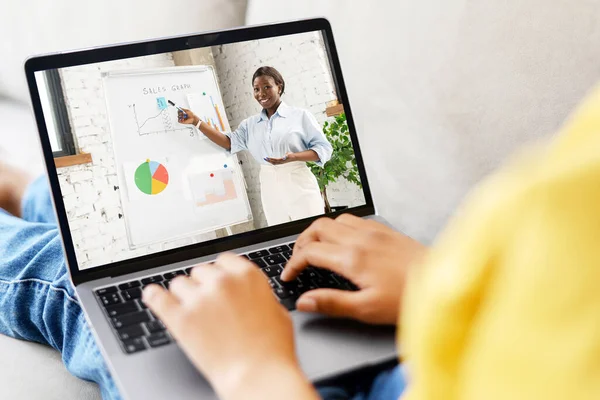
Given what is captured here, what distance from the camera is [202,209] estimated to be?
750 mm

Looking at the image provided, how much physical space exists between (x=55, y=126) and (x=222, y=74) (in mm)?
194

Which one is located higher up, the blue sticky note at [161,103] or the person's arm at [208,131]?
Result: the blue sticky note at [161,103]

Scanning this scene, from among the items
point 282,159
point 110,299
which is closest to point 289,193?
point 282,159

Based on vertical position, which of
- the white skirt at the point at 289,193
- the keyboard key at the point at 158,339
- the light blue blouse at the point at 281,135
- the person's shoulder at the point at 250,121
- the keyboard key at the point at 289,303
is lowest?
the keyboard key at the point at 289,303

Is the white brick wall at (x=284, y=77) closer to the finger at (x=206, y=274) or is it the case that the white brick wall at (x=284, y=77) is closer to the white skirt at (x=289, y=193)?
the white skirt at (x=289, y=193)

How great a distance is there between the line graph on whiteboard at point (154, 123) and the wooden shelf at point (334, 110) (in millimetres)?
190

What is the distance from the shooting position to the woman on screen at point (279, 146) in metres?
0.77

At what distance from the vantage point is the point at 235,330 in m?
0.43

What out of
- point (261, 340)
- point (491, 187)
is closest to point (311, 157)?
point (261, 340)

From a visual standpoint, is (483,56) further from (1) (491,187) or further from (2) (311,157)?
(1) (491,187)

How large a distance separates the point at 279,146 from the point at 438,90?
0.23m

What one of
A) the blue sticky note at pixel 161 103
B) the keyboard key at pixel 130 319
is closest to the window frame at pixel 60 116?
the blue sticky note at pixel 161 103

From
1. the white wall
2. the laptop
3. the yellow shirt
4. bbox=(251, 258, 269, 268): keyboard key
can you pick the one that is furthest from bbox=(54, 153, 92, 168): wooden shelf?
the yellow shirt

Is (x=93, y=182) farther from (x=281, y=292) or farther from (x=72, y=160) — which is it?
(x=281, y=292)
